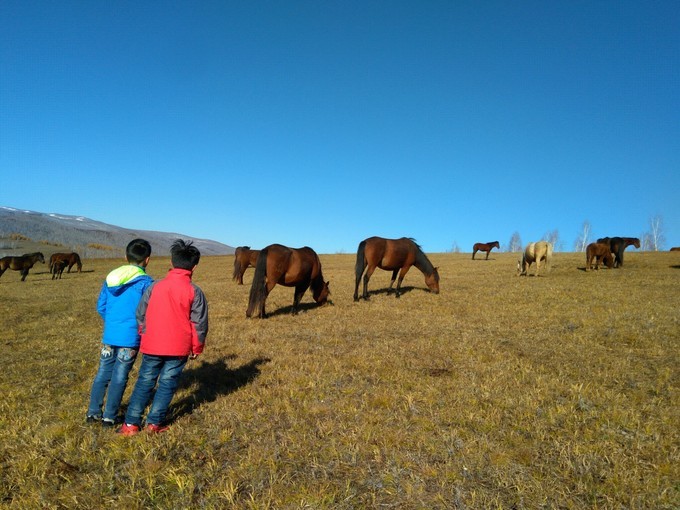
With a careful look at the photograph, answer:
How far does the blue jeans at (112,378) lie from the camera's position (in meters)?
4.16

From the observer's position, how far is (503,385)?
5438 mm

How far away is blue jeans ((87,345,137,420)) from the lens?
4164mm

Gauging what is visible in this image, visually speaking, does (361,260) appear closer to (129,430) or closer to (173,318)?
(173,318)

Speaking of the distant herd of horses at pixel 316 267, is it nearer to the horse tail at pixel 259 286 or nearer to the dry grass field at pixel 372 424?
the horse tail at pixel 259 286

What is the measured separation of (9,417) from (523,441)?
6.24m

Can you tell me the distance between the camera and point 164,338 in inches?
154

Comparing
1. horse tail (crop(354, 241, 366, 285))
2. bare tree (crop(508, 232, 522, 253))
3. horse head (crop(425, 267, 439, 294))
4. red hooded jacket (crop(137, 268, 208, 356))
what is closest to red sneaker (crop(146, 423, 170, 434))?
red hooded jacket (crop(137, 268, 208, 356))

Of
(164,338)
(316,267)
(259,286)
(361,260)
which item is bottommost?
(164,338)

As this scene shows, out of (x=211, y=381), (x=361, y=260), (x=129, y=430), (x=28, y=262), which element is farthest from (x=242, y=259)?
(x=129, y=430)

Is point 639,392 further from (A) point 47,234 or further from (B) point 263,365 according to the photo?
(A) point 47,234

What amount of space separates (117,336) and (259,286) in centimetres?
633

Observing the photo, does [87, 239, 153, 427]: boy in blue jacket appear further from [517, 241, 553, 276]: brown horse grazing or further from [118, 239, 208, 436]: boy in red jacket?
[517, 241, 553, 276]: brown horse grazing

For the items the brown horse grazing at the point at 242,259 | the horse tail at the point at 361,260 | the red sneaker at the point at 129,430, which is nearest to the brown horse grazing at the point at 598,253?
the horse tail at the point at 361,260

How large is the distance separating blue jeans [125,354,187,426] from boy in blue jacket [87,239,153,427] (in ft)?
0.86
